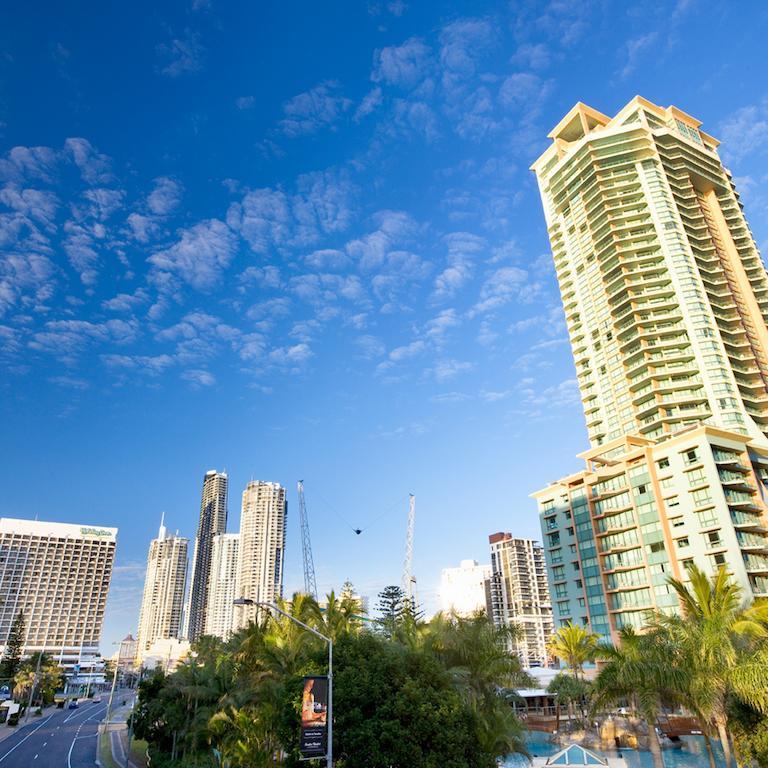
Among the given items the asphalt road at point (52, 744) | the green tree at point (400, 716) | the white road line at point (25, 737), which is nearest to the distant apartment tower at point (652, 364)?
the green tree at point (400, 716)

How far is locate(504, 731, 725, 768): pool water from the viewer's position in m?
43.5

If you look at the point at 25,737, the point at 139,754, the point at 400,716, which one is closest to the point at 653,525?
the point at 139,754

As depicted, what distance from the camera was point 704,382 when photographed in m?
95.4

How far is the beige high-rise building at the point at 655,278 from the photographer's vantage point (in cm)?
9756

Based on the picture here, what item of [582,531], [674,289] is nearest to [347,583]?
[582,531]

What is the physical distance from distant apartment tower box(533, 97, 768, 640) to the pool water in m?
26.5

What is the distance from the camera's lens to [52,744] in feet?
219

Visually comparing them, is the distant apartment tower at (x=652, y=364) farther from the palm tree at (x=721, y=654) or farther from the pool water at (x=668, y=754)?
the palm tree at (x=721, y=654)

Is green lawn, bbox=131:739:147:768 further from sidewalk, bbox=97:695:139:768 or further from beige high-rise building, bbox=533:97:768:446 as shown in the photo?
beige high-rise building, bbox=533:97:768:446

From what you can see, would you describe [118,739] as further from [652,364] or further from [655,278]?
[655,278]

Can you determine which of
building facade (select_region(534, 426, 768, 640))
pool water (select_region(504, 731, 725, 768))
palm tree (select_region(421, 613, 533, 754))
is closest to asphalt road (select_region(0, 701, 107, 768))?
palm tree (select_region(421, 613, 533, 754))

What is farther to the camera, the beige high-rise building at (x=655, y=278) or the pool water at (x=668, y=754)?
the beige high-rise building at (x=655, y=278)

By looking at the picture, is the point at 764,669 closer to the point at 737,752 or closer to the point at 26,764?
the point at 737,752

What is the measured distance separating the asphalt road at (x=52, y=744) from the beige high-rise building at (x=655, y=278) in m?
87.6
